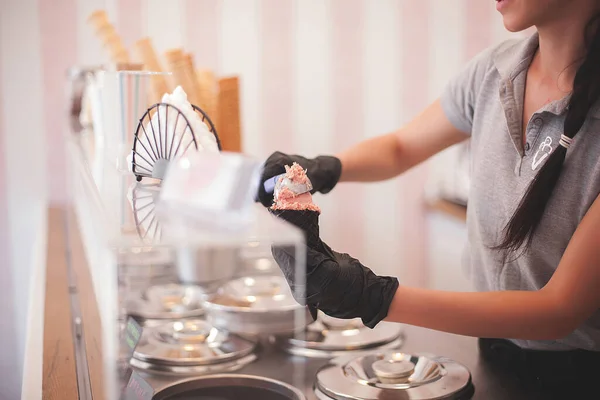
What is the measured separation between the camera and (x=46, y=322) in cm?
144

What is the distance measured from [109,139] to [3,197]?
9.08 ft

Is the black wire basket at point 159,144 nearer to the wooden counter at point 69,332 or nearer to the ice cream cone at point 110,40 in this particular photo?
the wooden counter at point 69,332

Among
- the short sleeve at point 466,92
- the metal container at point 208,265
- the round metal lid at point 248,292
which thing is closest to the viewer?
the metal container at point 208,265

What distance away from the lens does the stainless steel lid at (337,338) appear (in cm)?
131

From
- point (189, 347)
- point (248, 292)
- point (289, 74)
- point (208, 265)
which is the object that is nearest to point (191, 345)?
point (189, 347)

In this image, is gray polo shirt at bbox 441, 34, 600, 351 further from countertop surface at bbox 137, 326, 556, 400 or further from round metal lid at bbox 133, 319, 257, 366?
round metal lid at bbox 133, 319, 257, 366

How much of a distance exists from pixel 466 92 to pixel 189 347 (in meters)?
0.79

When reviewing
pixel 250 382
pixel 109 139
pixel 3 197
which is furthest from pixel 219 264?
pixel 3 197

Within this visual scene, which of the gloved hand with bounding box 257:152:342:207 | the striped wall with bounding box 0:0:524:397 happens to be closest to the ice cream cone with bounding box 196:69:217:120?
the gloved hand with bounding box 257:152:342:207

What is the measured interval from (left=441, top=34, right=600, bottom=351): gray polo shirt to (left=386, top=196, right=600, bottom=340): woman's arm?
0.55 ft

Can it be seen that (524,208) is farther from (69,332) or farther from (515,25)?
(69,332)

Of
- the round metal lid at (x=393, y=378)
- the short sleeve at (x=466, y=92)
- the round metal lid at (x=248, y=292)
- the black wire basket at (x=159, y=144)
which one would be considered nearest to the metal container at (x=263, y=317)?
the round metal lid at (x=248, y=292)

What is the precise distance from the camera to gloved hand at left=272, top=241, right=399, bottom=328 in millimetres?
928

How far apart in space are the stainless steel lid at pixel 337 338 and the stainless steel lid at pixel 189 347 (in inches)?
3.4
